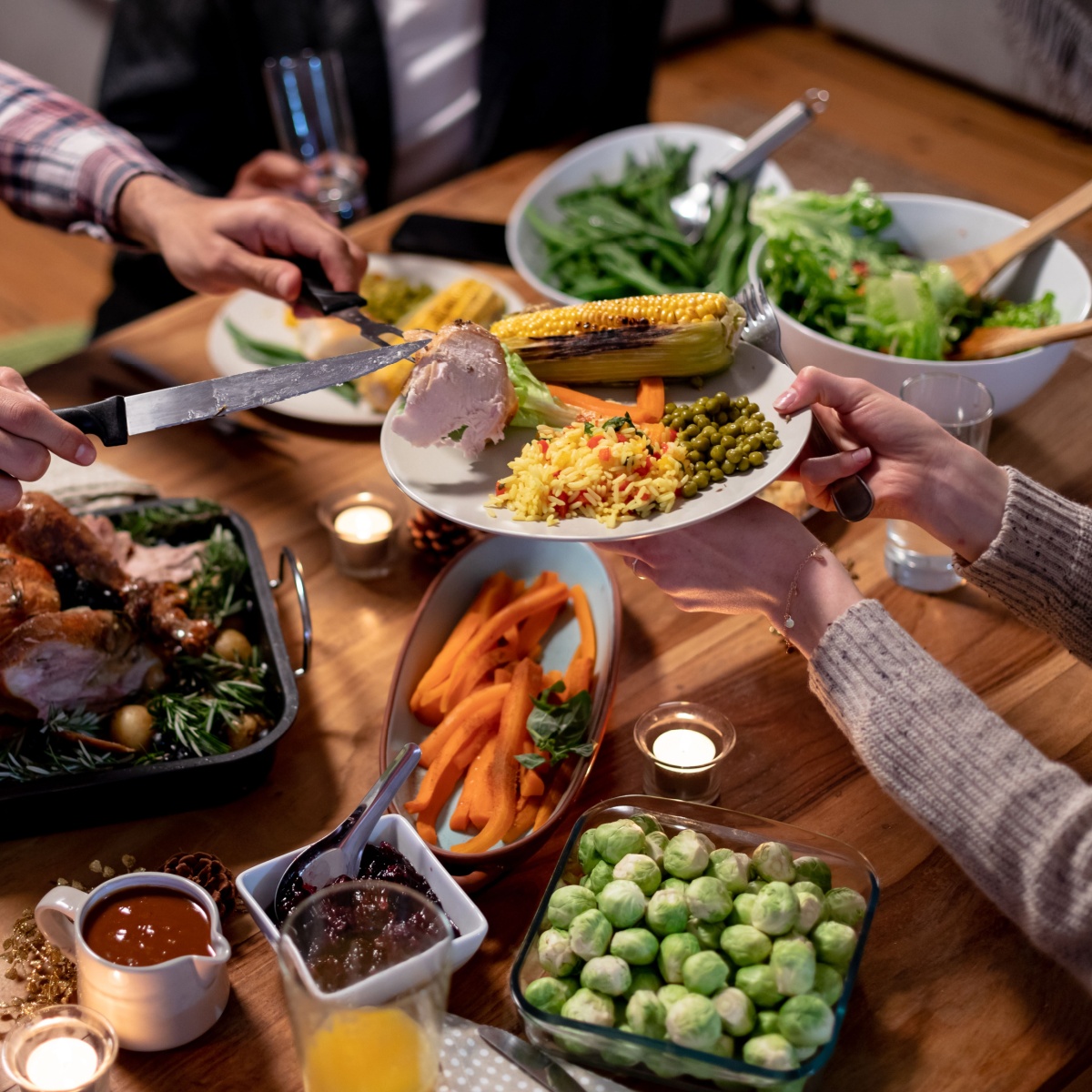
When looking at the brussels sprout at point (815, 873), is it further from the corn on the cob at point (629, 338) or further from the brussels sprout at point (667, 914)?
the corn on the cob at point (629, 338)

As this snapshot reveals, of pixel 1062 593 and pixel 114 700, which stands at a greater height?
pixel 1062 593

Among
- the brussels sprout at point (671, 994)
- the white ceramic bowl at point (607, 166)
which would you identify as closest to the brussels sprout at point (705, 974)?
the brussels sprout at point (671, 994)

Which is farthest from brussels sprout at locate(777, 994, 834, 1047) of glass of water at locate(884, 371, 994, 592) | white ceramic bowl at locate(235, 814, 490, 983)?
glass of water at locate(884, 371, 994, 592)

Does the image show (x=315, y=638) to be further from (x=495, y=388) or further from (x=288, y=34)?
(x=288, y=34)

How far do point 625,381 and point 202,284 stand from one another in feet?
3.29

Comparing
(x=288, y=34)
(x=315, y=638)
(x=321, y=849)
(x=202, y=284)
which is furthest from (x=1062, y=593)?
(x=288, y=34)

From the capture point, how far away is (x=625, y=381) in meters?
1.75

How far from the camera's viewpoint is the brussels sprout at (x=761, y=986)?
118 centimetres

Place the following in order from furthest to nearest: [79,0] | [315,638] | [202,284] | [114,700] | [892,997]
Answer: [79,0] → [202,284] → [315,638] → [114,700] → [892,997]

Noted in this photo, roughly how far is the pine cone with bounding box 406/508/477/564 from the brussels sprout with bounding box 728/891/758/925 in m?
0.87

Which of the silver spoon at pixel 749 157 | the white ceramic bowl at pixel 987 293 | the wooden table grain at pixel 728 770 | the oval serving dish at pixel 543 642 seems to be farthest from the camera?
the silver spoon at pixel 749 157

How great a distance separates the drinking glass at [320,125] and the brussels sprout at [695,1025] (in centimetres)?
222

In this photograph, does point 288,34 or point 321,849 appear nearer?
point 321,849

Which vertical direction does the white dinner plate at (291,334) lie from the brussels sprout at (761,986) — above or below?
below
